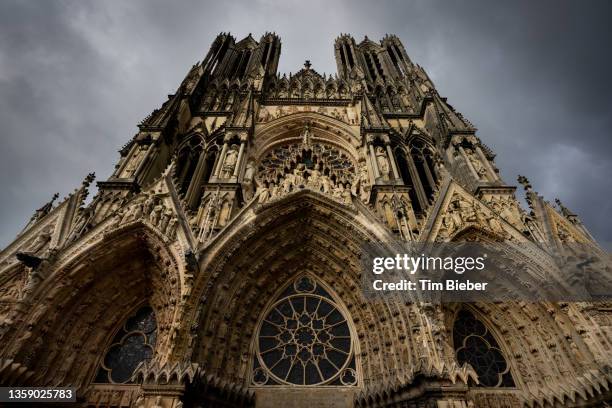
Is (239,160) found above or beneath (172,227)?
above

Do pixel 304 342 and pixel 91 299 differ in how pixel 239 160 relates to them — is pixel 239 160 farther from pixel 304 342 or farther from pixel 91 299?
pixel 304 342

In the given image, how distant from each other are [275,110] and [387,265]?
32.2ft

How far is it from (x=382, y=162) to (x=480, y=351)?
6.05 m

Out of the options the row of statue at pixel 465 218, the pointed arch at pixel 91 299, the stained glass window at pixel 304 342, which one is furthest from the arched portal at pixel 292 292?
the row of statue at pixel 465 218

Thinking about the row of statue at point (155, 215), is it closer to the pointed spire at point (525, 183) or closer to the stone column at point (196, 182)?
the stone column at point (196, 182)

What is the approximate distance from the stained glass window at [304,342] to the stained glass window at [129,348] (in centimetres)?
267

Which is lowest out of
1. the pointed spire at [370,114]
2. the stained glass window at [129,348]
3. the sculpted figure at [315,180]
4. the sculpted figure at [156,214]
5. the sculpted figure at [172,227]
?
the stained glass window at [129,348]

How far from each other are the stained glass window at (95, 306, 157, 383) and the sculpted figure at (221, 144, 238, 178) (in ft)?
14.5

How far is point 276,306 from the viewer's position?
8.48m

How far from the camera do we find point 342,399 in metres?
6.94

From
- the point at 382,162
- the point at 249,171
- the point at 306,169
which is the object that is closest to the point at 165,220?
the point at 249,171

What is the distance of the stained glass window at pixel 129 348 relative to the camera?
23.9ft

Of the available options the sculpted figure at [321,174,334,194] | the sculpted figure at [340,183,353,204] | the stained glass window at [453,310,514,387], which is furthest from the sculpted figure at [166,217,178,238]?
the stained glass window at [453,310,514,387]

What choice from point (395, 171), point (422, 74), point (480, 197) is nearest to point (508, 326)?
point (480, 197)
